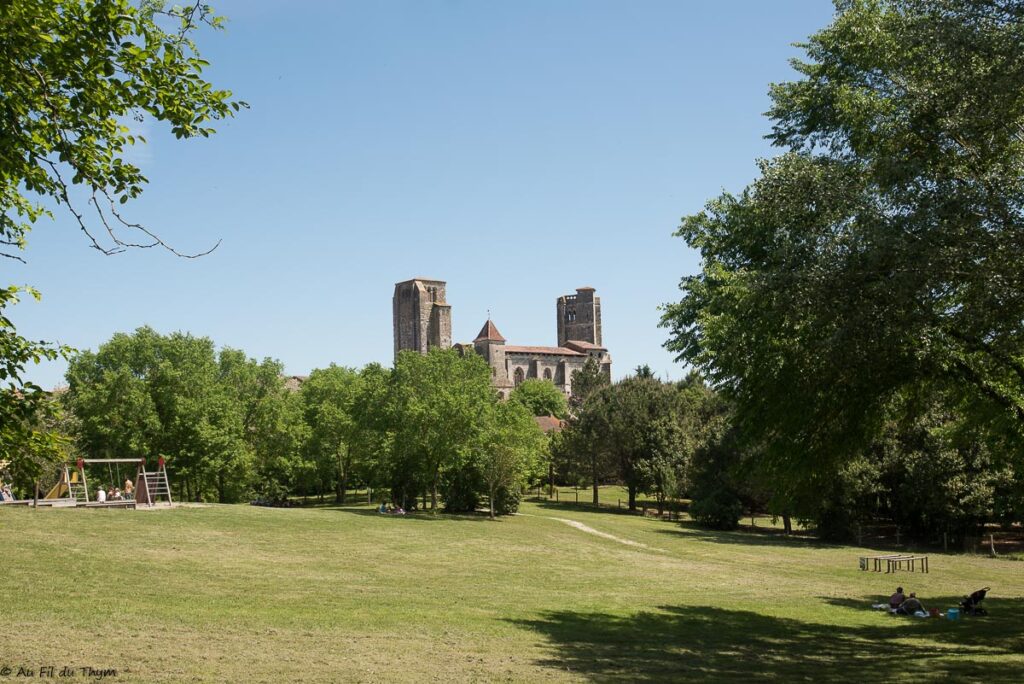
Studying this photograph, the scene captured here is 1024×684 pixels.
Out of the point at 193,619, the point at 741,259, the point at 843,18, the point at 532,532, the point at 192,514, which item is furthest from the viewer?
the point at 532,532

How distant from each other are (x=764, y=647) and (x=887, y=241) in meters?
9.00

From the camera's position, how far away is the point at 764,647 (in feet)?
60.2

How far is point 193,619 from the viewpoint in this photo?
17188 millimetres

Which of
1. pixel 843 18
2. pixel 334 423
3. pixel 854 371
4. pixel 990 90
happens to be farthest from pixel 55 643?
pixel 334 423

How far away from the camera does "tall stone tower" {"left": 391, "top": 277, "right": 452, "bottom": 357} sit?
6658 inches

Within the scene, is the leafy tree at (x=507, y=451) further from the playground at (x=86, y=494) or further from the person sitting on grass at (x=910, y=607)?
the person sitting on grass at (x=910, y=607)

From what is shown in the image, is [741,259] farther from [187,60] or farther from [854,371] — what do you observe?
[187,60]

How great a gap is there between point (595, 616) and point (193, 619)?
9.16 meters

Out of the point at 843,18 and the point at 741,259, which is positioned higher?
the point at 843,18

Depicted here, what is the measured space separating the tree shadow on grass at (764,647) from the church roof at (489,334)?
13835 cm

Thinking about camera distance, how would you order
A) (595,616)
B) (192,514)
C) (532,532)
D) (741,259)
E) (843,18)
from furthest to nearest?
(532,532)
(192,514)
(741,259)
(595,616)
(843,18)

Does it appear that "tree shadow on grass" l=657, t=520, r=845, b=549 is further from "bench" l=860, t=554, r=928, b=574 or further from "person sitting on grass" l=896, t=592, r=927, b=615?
"person sitting on grass" l=896, t=592, r=927, b=615

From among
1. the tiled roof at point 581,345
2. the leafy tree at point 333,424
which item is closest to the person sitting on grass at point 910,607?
the leafy tree at point 333,424

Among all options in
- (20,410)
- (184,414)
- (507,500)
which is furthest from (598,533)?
(20,410)
